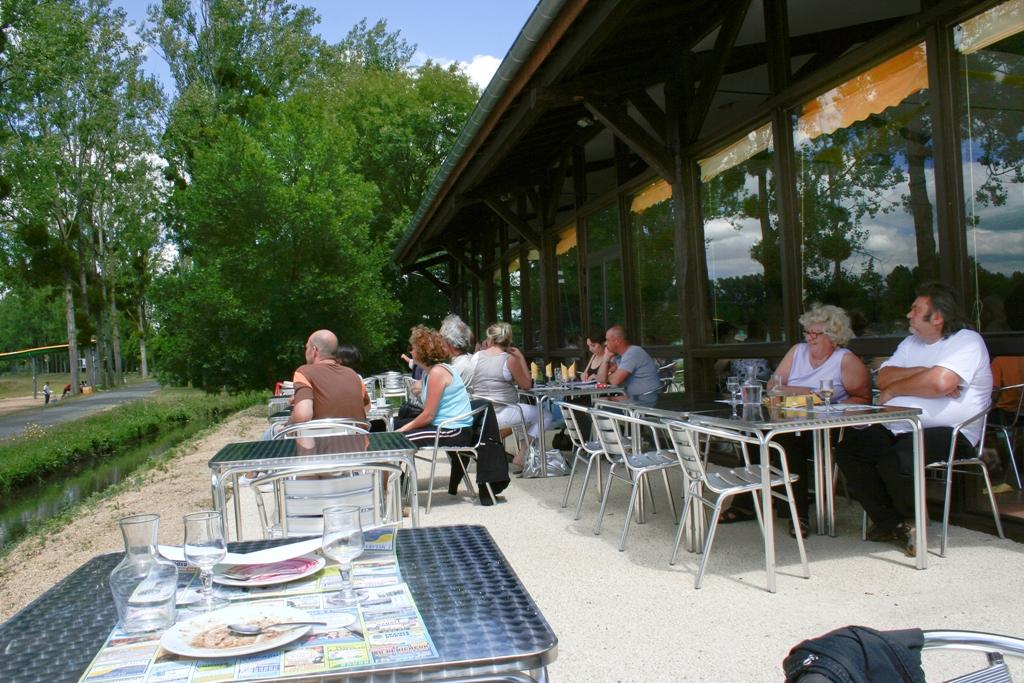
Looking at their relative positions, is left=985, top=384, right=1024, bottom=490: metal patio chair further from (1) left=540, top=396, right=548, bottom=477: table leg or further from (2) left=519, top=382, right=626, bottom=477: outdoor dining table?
(1) left=540, top=396, right=548, bottom=477: table leg

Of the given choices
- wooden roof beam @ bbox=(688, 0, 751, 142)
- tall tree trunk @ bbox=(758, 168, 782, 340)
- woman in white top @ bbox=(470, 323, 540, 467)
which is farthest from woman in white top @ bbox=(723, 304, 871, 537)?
wooden roof beam @ bbox=(688, 0, 751, 142)

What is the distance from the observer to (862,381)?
14.2 feet

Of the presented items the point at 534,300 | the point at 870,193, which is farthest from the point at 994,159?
the point at 534,300

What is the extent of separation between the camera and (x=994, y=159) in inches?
158

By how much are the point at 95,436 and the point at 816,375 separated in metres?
16.4

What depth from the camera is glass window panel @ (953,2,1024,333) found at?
12.8ft

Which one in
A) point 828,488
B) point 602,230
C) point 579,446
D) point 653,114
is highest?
point 653,114

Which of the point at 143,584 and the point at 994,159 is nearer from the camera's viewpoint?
the point at 143,584

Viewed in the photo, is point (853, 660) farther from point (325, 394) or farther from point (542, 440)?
point (542, 440)

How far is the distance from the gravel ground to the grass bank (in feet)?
30.8

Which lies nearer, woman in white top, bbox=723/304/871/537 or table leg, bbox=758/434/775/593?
table leg, bbox=758/434/775/593

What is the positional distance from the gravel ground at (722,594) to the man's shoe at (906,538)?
0.19 feet

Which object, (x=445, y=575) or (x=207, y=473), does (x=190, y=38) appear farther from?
(x=445, y=575)

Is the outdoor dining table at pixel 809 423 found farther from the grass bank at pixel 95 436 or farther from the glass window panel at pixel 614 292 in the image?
the grass bank at pixel 95 436
